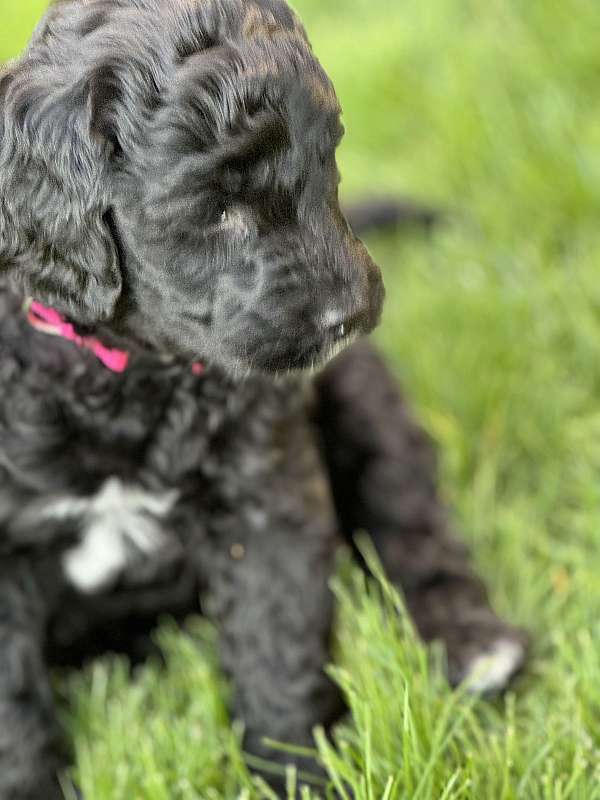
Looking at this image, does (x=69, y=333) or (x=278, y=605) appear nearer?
(x=69, y=333)

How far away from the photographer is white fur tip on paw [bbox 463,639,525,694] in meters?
2.38

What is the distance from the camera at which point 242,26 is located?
1.82 m

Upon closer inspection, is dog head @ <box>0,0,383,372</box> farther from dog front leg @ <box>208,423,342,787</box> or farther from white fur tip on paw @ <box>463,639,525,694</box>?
white fur tip on paw @ <box>463,639,525,694</box>

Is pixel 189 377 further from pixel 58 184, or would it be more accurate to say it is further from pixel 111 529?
pixel 58 184

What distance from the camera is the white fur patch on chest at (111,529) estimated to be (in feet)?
7.09

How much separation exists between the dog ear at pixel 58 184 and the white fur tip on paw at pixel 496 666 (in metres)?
1.16

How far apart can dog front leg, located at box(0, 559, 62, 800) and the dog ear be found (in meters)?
0.67

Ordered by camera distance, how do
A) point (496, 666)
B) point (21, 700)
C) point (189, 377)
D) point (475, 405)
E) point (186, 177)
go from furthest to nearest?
1. point (475, 405)
2. point (496, 666)
3. point (21, 700)
4. point (189, 377)
5. point (186, 177)

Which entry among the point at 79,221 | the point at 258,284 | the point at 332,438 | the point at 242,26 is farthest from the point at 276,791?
the point at 242,26

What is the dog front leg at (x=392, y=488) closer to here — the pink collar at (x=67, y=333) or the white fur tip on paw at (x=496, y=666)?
the white fur tip on paw at (x=496, y=666)

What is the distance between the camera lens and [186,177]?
175cm

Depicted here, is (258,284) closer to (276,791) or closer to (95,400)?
(95,400)

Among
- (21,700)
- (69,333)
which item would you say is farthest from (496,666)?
(69,333)

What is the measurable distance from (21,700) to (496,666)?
1.03 metres
